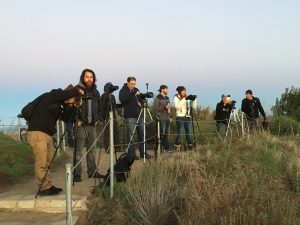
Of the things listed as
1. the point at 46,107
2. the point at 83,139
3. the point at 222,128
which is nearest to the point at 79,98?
the point at 46,107

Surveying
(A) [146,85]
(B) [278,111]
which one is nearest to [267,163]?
(A) [146,85]

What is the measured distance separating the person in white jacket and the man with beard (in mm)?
4085

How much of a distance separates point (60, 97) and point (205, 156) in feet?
13.4

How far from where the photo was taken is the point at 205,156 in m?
11.6

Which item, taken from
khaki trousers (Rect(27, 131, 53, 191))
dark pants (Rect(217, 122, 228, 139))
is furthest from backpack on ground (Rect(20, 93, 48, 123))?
dark pants (Rect(217, 122, 228, 139))

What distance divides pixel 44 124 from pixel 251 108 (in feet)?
30.5

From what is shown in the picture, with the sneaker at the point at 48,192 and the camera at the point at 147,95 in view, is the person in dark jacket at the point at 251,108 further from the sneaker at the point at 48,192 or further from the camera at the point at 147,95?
the sneaker at the point at 48,192

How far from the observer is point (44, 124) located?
340 inches

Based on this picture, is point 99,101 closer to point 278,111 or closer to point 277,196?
point 277,196

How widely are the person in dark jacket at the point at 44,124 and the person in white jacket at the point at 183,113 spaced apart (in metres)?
5.53

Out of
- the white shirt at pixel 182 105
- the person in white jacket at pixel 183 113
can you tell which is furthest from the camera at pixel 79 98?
the white shirt at pixel 182 105

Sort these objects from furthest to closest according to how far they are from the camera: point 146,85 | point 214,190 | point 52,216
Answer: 1. point 146,85
2. point 52,216
3. point 214,190

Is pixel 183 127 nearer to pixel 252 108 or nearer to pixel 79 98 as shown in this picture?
pixel 252 108

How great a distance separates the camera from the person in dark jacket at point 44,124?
8.61 m
